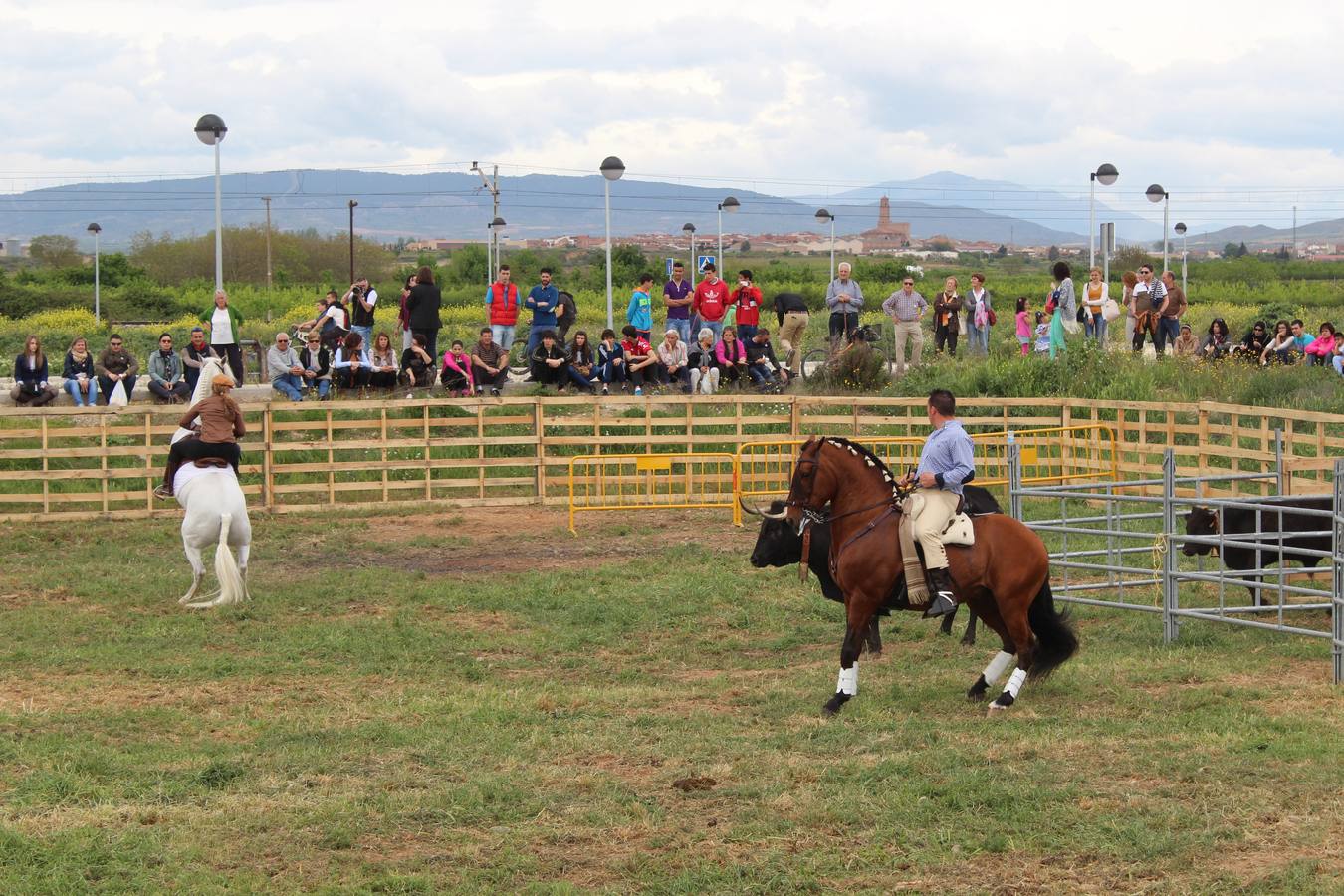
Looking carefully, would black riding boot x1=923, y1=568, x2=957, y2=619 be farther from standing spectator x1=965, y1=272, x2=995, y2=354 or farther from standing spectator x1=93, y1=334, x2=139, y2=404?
standing spectator x1=965, y1=272, x2=995, y2=354

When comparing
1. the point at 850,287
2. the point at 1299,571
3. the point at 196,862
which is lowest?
the point at 196,862

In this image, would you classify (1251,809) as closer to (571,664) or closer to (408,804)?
(408,804)

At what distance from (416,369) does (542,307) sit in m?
2.45

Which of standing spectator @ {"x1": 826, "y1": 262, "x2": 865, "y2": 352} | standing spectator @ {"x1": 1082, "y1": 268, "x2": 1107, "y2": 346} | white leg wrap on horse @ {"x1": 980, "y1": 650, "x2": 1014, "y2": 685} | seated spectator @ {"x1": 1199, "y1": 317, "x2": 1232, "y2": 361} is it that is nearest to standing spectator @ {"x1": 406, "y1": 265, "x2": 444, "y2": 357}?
standing spectator @ {"x1": 826, "y1": 262, "x2": 865, "y2": 352}

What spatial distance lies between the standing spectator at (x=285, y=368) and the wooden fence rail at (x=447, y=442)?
68 centimetres

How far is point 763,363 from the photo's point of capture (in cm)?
2505

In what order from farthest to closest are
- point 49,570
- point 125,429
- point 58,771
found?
point 125,429 < point 49,570 < point 58,771

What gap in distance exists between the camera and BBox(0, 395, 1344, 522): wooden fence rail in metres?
19.8

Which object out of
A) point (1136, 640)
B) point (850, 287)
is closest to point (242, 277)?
point (850, 287)

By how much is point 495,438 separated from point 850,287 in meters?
9.16

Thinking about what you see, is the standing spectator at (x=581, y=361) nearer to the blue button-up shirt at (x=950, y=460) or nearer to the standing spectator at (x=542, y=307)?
the standing spectator at (x=542, y=307)

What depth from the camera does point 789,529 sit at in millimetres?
12297

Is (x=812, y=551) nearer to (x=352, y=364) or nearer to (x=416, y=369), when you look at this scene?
(x=352, y=364)

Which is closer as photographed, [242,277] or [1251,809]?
[1251,809]
